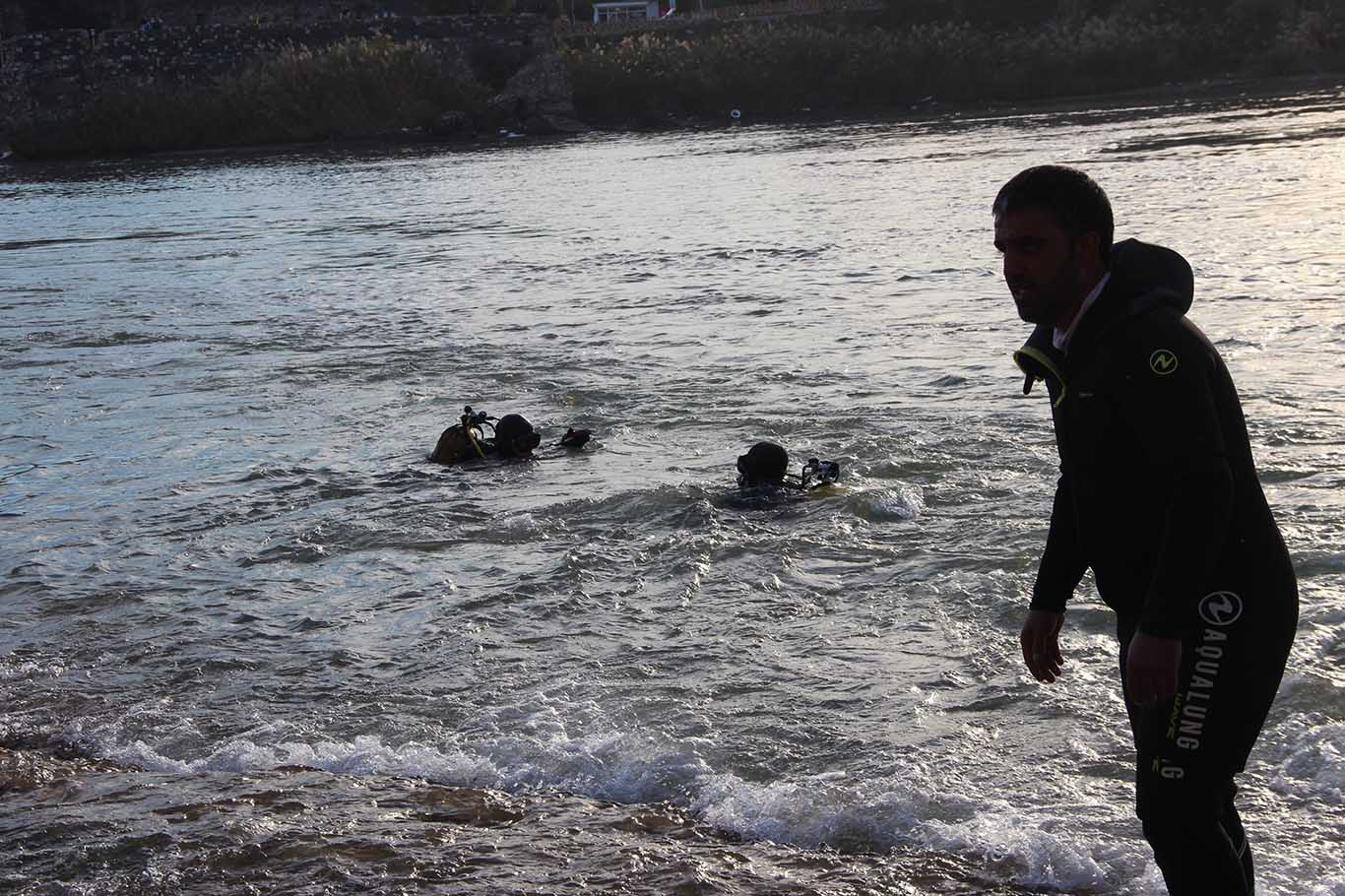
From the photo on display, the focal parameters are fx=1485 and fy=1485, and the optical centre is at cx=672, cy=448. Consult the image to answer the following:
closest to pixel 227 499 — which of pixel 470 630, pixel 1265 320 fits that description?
pixel 470 630

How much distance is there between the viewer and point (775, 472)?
9.28 m

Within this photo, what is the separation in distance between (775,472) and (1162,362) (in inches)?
244

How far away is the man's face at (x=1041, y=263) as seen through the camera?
330cm

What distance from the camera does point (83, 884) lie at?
4715 millimetres

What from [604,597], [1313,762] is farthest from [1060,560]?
[604,597]

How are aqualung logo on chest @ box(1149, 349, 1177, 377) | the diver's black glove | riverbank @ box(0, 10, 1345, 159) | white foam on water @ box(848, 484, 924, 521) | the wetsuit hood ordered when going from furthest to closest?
riverbank @ box(0, 10, 1345, 159)
the diver's black glove
white foam on water @ box(848, 484, 924, 521)
the wetsuit hood
aqualung logo on chest @ box(1149, 349, 1177, 377)

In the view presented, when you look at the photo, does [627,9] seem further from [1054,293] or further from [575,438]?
[1054,293]

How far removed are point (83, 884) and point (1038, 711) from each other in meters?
3.53

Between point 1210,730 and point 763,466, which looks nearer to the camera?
point 1210,730

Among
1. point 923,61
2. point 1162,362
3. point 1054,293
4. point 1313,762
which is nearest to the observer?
point 1162,362

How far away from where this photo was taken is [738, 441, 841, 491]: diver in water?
9242mm

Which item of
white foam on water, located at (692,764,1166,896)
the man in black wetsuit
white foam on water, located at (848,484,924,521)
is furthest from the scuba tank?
the man in black wetsuit

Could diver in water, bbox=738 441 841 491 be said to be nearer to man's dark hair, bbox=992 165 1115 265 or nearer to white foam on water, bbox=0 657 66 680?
white foam on water, bbox=0 657 66 680

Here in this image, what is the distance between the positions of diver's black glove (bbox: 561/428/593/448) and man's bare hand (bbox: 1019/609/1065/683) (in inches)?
287
